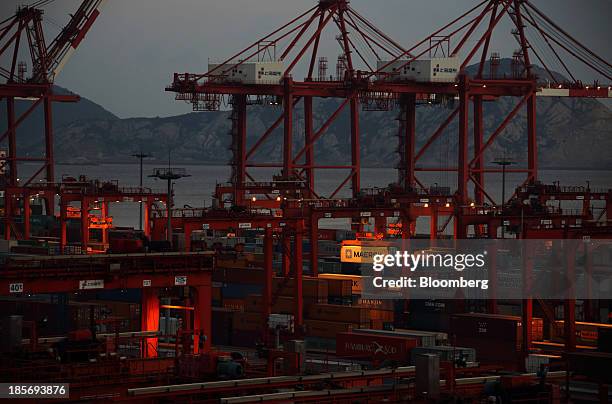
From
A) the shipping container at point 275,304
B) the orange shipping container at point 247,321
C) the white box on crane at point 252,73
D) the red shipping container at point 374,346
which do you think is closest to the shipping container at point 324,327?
the shipping container at point 275,304

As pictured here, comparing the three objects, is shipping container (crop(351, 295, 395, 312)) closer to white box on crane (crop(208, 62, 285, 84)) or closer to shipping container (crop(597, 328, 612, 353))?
white box on crane (crop(208, 62, 285, 84))

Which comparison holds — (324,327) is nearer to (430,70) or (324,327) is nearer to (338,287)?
(338,287)

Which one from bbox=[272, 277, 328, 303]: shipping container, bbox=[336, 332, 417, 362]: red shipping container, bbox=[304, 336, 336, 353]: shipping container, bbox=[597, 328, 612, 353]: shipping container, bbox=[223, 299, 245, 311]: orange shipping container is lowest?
bbox=[304, 336, 336, 353]: shipping container

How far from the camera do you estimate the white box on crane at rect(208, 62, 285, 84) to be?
301ft

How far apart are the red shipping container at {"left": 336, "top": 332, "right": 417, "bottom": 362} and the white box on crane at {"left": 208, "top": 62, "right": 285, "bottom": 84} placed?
43484mm

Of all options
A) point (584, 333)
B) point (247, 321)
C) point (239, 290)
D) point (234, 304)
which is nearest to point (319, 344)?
point (247, 321)

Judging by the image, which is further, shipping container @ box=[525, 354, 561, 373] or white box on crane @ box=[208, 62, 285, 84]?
white box on crane @ box=[208, 62, 285, 84]

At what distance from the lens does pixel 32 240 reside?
91812 mm

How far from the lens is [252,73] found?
9181 cm

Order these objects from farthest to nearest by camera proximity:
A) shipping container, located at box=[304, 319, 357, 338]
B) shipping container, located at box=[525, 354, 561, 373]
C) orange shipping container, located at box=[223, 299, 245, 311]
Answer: orange shipping container, located at box=[223, 299, 245, 311] < shipping container, located at box=[304, 319, 357, 338] < shipping container, located at box=[525, 354, 561, 373]

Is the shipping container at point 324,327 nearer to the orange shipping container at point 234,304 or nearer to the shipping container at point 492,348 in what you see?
the orange shipping container at point 234,304

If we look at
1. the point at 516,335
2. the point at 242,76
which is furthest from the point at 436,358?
the point at 242,76

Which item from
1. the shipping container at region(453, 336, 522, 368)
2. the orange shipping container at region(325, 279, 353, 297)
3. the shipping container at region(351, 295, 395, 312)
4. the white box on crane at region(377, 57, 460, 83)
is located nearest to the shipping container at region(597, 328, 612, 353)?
the shipping container at region(453, 336, 522, 368)

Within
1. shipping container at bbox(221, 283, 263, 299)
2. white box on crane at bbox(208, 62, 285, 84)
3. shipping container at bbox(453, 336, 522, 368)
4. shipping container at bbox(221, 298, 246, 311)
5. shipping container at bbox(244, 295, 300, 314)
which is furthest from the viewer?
white box on crane at bbox(208, 62, 285, 84)
